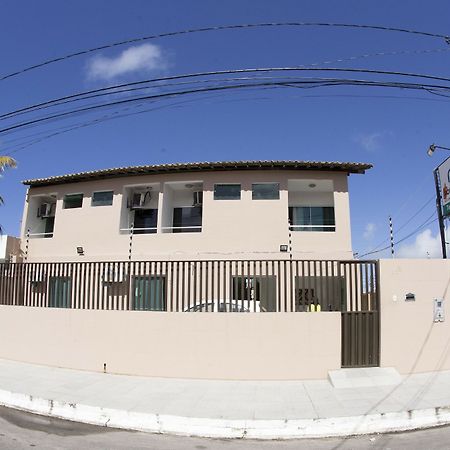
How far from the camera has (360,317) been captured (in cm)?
820

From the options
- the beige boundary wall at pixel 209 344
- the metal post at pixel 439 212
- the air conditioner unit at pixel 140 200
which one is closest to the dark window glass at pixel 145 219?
the air conditioner unit at pixel 140 200

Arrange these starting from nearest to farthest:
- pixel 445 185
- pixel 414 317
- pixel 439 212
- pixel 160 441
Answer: pixel 160 441
pixel 414 317
pixel 445 185
pixel 439 212

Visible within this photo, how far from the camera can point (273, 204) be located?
587 inches

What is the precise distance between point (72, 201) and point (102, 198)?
5.43 feet

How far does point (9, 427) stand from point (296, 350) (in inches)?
199

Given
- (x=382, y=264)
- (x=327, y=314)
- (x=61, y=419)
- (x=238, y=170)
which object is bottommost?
(x=61, y=419)

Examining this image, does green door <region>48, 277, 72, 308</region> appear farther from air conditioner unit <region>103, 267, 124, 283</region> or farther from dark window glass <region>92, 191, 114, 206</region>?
dark window glass <region>92, 191, 114, 206</region>

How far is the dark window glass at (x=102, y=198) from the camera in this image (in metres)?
16.3

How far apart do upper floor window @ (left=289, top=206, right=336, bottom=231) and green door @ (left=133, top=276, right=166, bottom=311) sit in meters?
8.65

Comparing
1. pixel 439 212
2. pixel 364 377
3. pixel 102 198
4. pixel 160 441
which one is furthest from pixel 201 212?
pixel 160 441

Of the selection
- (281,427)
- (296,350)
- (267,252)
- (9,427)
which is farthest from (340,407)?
(267,252)

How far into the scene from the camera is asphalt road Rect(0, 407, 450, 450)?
16.0 ft

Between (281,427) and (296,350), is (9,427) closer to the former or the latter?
(281,427)

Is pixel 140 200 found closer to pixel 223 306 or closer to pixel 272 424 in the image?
pixel 223 306
